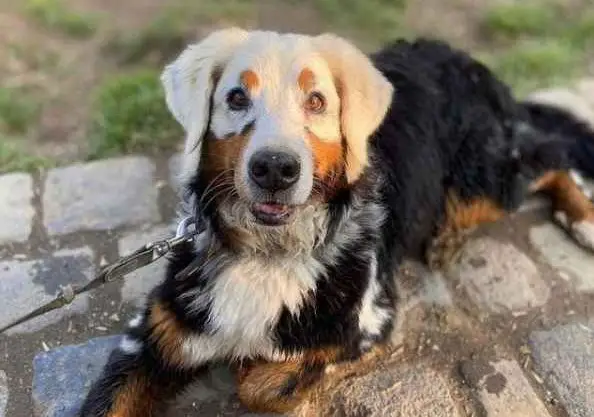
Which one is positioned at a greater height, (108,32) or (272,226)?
(272,226)

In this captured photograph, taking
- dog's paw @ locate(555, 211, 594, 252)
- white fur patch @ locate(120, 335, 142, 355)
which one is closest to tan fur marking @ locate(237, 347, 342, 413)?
white fur patch @ locate(120, 335, 142, 355)

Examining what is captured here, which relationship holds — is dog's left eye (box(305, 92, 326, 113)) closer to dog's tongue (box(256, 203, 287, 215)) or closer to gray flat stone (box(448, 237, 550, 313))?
dog's tongue (box(256, 203, 287, 215))

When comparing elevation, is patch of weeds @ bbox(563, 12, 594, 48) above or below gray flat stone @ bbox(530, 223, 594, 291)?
above

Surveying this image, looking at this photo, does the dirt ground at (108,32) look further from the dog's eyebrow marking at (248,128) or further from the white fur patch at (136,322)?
the dog's eyebrow marking at (248,128)

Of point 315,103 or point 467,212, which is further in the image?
point 467,212

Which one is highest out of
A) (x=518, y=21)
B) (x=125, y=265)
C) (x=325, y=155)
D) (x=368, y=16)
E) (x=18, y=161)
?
(x=325, y=155)

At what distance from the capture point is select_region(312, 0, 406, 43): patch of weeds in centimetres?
597

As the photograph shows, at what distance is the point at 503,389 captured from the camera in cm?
321

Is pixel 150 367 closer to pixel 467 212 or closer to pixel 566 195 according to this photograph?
pixel 467 212

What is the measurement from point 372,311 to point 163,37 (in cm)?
310

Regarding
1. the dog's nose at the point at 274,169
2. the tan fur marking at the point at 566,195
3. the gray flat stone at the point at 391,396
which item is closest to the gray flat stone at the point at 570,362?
the gray flat stone at the point at 391,396

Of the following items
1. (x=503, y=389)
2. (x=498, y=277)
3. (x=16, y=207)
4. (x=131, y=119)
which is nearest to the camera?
(x=503, y=389)

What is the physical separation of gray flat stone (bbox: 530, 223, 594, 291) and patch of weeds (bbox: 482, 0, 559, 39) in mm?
2362

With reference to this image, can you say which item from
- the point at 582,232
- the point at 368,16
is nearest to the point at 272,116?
the point at 582,232
